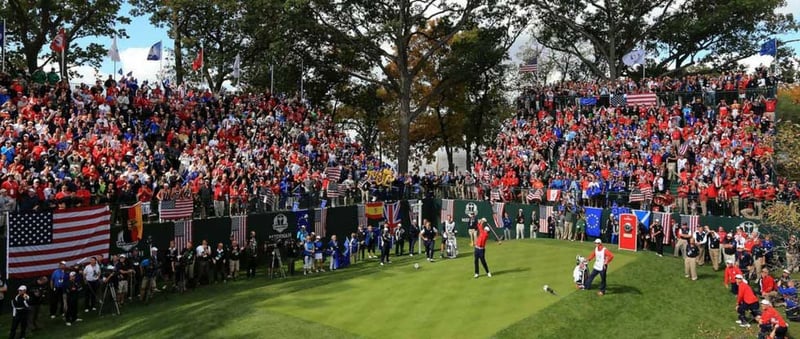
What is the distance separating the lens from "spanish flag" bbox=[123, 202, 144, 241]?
2336 cm

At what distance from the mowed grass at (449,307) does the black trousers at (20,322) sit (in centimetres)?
57

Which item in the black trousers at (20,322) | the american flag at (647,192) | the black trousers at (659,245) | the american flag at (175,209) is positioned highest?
the american flag at (647,192)

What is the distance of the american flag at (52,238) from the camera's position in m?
20.3

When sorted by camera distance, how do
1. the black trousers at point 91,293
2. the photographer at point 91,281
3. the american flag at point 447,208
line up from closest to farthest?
the photographer at point 91,281, the black trousers at point 91,293, the american flag at point 447,208

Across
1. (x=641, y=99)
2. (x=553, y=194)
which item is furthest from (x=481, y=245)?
(x=641, y=99)

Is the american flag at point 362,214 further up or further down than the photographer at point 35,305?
further up

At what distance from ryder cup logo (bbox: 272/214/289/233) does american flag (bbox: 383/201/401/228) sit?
688 centimetres

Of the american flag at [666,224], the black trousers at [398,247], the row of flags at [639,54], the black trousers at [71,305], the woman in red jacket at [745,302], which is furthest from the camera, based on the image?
the row of flags at [639,54]

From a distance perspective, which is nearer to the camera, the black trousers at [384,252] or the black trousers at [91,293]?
the black trousers at [91,293]

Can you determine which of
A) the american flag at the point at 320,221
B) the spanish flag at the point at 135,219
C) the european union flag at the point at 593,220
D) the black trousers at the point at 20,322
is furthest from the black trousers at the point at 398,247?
the black trousers at the point at 20,322

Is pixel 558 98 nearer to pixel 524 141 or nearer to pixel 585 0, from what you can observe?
pixel 524 141

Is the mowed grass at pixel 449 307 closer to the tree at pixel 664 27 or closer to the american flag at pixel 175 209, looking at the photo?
the american flag at pixel 175 209

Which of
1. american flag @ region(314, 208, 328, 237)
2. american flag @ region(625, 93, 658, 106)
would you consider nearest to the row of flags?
american flag @ region(625, 93, 658, 106)

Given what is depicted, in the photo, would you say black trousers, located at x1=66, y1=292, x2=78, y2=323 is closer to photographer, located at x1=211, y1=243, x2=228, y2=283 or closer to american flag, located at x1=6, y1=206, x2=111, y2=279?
american flag, located at x1=6, y1=206, x2=111, y2=279
